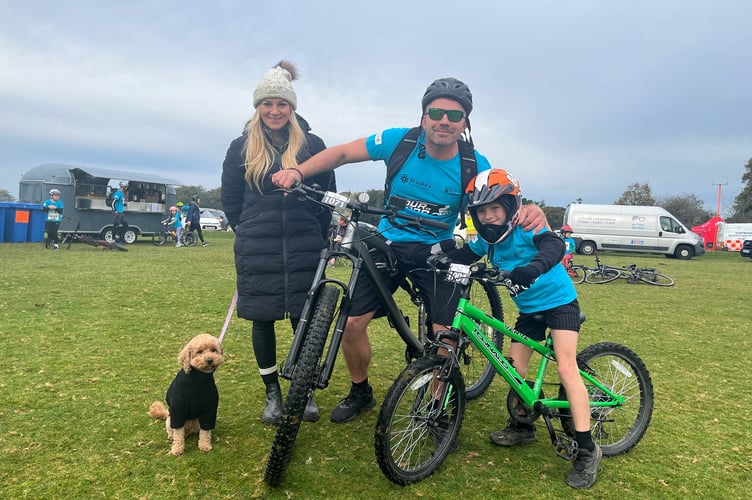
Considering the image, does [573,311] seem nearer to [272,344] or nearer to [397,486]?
[397,486]

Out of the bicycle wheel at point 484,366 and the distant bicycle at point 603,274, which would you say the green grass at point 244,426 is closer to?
the bicycle wheel at point 484,366

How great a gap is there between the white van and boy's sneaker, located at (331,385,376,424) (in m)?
26.2

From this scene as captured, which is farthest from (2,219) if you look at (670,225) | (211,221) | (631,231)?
(670,225)

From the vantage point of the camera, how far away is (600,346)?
11.2ft

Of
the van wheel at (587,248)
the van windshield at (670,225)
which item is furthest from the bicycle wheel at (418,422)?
the van windshield at (670,225)

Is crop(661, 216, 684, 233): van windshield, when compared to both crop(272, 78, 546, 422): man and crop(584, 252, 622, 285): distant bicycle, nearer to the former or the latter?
crop(584, 252, 622, 285): distant bicycle

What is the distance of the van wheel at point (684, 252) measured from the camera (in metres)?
26.5

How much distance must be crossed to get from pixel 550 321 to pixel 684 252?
27.8 metres

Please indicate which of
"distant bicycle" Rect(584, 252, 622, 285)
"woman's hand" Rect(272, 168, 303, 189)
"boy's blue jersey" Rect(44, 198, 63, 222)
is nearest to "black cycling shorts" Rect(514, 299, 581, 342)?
"woman's hand" Rect(272, 168, 303, 189)

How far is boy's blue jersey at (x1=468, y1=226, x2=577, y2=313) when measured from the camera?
3207mm

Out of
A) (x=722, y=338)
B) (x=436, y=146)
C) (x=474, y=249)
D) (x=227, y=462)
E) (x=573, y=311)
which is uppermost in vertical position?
(x=436, y=146)

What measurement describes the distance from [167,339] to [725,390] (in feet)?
19.1

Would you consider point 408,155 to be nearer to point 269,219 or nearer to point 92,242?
point 269,219

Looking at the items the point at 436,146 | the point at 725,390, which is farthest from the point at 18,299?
the point at 725,390
